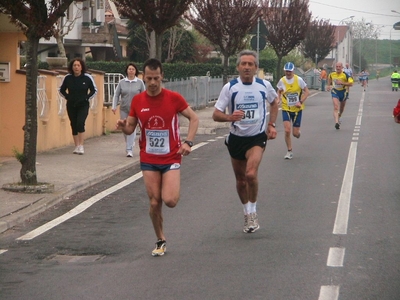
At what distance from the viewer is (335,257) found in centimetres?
842

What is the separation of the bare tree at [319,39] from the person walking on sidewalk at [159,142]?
7714 centimetres

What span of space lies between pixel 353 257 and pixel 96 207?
4.45 metres

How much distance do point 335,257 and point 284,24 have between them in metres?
45.2

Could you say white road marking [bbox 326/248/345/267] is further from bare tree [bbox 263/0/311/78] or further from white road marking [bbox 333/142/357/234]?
bare tree [bbox 263/0/311/78]

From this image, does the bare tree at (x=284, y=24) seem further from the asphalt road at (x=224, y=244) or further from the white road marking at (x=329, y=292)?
the white road marking at (x=329, y=292)

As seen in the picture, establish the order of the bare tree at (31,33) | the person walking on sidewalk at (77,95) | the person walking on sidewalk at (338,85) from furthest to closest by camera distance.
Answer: the person walking on sidewalk at (338,85) < the person walking on sidewalk at (77,95) < the bare tree at (31,33)

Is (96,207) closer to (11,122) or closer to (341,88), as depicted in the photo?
(11,122)

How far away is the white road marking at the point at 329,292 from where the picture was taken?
6930 millimetres

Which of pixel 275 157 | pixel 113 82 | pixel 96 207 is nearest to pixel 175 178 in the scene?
pixel 96 207

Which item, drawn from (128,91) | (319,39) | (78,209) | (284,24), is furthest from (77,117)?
(319,39)

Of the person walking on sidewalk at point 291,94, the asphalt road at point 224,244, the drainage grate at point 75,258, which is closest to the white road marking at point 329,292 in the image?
the asphalt road at point 224,244

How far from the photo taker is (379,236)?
31.2ft

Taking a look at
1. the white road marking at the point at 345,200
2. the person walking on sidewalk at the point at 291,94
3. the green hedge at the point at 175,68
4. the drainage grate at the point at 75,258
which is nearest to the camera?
the drainage grate at the point at 75,258

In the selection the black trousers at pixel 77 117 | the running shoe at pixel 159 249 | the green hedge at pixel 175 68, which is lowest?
the running shoe at pixel 159 249
